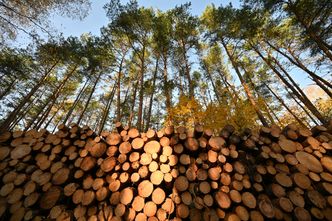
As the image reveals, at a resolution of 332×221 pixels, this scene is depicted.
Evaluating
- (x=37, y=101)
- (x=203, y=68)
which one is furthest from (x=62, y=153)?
(x=37, y=101)

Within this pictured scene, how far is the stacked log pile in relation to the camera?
9.22 ft

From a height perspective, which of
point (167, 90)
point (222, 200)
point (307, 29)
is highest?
point (167, 90)

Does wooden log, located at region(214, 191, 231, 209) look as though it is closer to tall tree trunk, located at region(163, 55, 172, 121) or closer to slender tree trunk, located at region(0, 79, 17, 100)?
tall tree trunk, located at region(163, 55, 172, 121)

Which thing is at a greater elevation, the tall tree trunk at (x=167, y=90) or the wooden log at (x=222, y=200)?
the tall tree trunk at (x=167, y=90)

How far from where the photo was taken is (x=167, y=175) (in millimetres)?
3047

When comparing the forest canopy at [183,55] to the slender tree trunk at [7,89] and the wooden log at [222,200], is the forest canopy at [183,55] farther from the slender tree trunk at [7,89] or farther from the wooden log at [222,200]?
the wooden log at [222,200]

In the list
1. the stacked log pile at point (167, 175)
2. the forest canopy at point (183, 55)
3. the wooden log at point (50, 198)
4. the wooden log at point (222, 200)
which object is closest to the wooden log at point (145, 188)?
the stacked log pile at point (167, 175)

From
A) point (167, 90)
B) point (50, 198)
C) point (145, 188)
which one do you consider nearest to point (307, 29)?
point (167, 90)

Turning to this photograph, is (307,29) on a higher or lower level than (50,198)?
higher

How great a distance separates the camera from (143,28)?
1223 cm

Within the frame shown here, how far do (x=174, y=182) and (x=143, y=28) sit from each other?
11536 mm

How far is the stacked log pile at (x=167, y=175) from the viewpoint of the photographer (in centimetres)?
281

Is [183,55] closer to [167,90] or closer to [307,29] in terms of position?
[167,90]

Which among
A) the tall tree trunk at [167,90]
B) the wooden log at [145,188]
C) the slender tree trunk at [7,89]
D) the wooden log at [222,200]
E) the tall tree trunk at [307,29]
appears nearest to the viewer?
the wooden log at [222,200]
